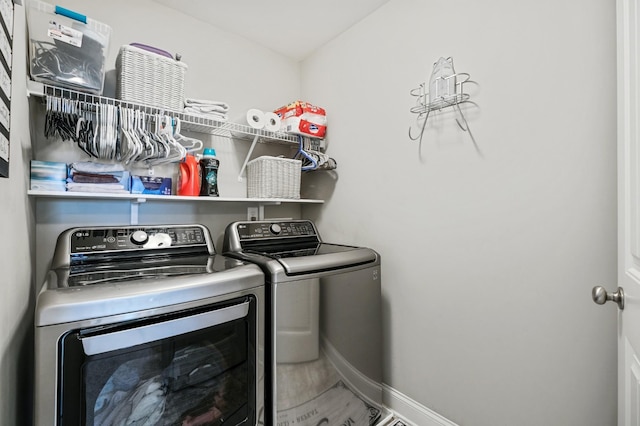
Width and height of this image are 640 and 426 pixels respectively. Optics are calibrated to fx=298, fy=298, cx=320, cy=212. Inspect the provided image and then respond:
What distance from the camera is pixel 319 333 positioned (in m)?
1.36

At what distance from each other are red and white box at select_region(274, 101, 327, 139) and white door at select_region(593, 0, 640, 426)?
1.51 m

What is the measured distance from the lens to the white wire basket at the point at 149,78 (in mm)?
1423

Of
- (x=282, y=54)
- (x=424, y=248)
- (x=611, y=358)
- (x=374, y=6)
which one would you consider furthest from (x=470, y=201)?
(x=282, y=54)

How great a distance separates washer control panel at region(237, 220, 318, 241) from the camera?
1.72 metres

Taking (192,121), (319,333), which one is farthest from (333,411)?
(192,121)

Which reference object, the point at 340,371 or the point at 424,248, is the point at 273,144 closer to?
the point at 424,248

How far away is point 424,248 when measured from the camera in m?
1.62

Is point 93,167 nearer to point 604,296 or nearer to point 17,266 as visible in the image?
point 17,266

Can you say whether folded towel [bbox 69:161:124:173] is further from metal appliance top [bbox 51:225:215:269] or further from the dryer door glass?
the dryer door glass

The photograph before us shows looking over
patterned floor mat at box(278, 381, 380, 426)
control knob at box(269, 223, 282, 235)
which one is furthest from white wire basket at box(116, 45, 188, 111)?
patterned floor mat at box(278, 381, 380, 426)

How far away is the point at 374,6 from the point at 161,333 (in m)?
2.06

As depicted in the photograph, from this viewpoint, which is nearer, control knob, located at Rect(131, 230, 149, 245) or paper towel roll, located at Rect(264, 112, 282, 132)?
control knob, located at Rect(131, 230, 149, 245)

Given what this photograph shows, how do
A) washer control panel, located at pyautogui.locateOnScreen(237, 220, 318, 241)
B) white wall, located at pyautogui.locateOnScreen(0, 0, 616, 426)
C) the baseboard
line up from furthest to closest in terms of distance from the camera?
1. washer control panel, located at pyautogui.locateOnScreen(237, 220, 318, 241)
2. the baseboard
3. white wall, located at pyautogui.locateOnScreen(0, 0, 616, 426)

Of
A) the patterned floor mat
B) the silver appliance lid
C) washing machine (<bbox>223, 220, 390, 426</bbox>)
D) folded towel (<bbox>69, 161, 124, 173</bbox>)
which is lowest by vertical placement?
the patterned floor mat
